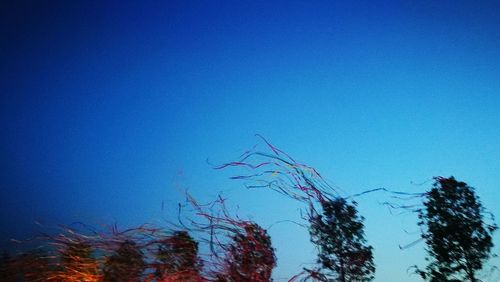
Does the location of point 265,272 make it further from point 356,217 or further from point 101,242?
point 356,217

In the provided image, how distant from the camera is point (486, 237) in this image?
18719mm

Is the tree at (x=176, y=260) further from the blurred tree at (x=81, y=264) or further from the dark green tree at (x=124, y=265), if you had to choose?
the blurred tree at (x=81, y=264)

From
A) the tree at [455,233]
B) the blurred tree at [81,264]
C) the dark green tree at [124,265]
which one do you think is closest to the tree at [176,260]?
the dark green tree at [124,265]

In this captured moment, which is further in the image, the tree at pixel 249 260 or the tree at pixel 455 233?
the tree at pixel 455 233

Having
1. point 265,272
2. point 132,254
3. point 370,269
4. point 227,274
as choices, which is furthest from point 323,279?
point 370,269

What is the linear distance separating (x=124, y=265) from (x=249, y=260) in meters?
2.67

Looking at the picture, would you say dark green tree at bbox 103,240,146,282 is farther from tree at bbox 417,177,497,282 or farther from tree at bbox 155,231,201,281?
tree at bbox 417,177,497,282

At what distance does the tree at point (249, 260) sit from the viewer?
6992 millimetres

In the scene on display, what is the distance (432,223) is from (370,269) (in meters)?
4.44

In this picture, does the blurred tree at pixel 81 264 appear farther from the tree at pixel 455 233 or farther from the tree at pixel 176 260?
the tree at pixel 455 233

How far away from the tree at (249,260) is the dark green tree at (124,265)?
1.72 m

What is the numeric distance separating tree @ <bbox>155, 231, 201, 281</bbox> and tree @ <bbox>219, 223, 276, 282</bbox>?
59 centimetres

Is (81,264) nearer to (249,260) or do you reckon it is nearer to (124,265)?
(124,265)

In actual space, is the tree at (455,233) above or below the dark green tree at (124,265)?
above
